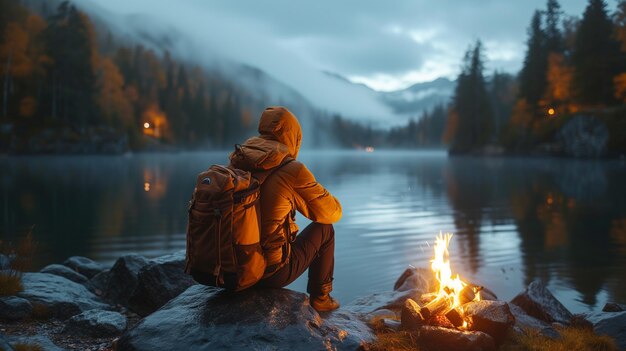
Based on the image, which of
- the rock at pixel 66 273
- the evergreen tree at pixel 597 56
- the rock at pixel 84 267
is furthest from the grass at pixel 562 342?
the evergreen tree at pixel 597 56

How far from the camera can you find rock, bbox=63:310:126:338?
6487 millimetres

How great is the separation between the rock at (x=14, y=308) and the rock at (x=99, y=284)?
6.98 feet

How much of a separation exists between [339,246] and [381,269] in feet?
10.1

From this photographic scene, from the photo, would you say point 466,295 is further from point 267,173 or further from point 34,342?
point 34,342

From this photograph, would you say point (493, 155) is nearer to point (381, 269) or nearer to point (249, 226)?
point (381, 269)

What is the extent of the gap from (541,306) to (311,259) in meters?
4.30

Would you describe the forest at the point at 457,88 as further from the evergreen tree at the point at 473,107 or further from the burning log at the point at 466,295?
the burning log at the point at 466,295

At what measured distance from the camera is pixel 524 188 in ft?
107

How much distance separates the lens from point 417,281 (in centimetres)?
945

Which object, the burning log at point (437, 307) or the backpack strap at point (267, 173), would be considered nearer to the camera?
the backpack strap at point (267, 173)

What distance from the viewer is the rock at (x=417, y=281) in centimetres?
928

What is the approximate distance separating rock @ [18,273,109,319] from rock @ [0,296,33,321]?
0.65 feet

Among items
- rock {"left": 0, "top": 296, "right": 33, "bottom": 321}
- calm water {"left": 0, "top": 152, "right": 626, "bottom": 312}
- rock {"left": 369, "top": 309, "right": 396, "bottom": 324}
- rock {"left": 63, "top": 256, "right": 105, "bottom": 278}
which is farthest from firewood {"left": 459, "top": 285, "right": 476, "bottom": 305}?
rock {"left": 63, "top": 256, "right": 105, "bottom": 278}

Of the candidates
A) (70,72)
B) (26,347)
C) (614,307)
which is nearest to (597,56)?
(614,307)
